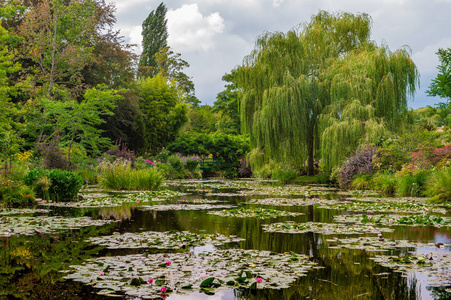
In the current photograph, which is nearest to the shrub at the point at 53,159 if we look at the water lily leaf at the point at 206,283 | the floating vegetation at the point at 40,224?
the floating vegetation at the point at 40,224

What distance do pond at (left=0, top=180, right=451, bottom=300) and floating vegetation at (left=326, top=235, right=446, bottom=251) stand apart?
1cm

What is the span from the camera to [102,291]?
333 cm

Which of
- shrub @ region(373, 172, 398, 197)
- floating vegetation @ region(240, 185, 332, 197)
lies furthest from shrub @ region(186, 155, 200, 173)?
shrub @ region(373, 172, 398, 197)

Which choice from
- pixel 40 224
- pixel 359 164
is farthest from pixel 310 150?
pixel 40 224

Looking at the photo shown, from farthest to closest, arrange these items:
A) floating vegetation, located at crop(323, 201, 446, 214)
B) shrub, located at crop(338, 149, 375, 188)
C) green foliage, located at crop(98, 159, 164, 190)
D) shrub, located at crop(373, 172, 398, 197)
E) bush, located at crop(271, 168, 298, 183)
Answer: bush, located at crop(271, 168, 298, 183), shrub, located at crop(338, 149, 375, 188), green foliage, located at crop(98, 159, 164, 190), shrub, located at crop(373, 172, 398, 197), floating vegetation, located at crop(323, 201, 446, 214)

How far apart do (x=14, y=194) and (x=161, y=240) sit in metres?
5.82

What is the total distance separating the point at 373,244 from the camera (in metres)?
5.35

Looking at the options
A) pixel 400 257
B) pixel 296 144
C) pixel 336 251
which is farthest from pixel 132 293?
pixel 296 144

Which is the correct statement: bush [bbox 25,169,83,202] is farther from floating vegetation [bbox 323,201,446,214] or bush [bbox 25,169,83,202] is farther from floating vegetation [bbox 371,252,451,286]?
floating vegetation [bbox 371,252,451,286]

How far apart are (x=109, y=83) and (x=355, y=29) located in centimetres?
1522

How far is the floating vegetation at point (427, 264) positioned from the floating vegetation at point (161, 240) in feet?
6.53

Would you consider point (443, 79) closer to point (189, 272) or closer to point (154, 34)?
point (189, 272)

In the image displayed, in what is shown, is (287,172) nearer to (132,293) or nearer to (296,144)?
(296,144)

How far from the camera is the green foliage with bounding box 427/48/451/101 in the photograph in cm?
1534
